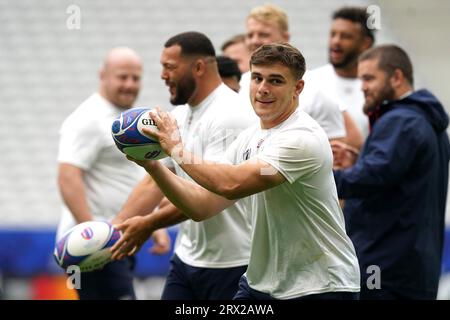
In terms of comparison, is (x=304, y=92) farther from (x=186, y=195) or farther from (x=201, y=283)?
(x=186, y=195)

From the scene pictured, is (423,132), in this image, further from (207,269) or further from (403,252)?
(207,269)

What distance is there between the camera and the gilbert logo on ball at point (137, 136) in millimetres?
4711

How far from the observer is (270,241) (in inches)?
187

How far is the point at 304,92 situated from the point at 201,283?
4.90 ft

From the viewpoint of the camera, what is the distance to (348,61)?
7750mm

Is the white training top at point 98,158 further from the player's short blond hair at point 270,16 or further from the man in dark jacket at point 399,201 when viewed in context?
the man in dark jacket at point 399,201

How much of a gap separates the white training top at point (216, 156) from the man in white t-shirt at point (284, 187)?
0.97 m

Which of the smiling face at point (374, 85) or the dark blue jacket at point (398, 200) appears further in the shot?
the smiling face at point (374, 85)

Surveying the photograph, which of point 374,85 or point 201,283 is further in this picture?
point 374,85

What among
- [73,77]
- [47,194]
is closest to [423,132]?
[47,194]

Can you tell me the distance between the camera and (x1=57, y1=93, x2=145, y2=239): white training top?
7.20 metres

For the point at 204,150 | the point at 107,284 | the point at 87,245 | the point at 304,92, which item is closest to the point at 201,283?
the point at 87,245

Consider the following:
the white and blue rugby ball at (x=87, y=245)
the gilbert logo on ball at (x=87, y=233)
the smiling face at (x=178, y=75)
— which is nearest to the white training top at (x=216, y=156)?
the smiling face at (x=178, y=75)

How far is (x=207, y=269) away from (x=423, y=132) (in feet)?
5.81
